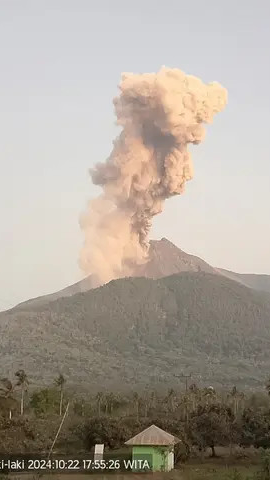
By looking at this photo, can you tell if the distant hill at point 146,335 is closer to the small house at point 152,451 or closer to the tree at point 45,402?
the tree at point 45,402

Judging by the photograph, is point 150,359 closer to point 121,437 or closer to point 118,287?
point 118,287

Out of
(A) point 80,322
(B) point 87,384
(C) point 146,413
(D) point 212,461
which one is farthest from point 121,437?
(A) point 80,322

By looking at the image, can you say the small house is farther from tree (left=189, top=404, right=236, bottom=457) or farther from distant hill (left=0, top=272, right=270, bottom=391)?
distant hill (left=0, top=272, right=270, bottom=391)

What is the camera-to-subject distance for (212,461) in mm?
33594

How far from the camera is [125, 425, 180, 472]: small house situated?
29.3 meters

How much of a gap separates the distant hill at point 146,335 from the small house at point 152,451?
69.7 meters

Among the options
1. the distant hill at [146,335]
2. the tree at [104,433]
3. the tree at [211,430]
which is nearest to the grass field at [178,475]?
the tree at [104,433]

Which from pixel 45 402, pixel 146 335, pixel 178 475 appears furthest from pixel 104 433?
pixel 146 335

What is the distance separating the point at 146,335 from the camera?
14962 cm

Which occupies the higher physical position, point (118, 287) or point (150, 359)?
A: point (118, 287)

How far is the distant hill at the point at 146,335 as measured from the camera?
118m

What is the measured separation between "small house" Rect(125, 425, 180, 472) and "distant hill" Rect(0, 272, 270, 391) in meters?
69.7

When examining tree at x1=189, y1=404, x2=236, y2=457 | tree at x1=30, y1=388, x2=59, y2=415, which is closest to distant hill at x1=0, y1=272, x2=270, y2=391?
tree at x1=30, y1=388, x2=59, y2=415

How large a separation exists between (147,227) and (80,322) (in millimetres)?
47491
